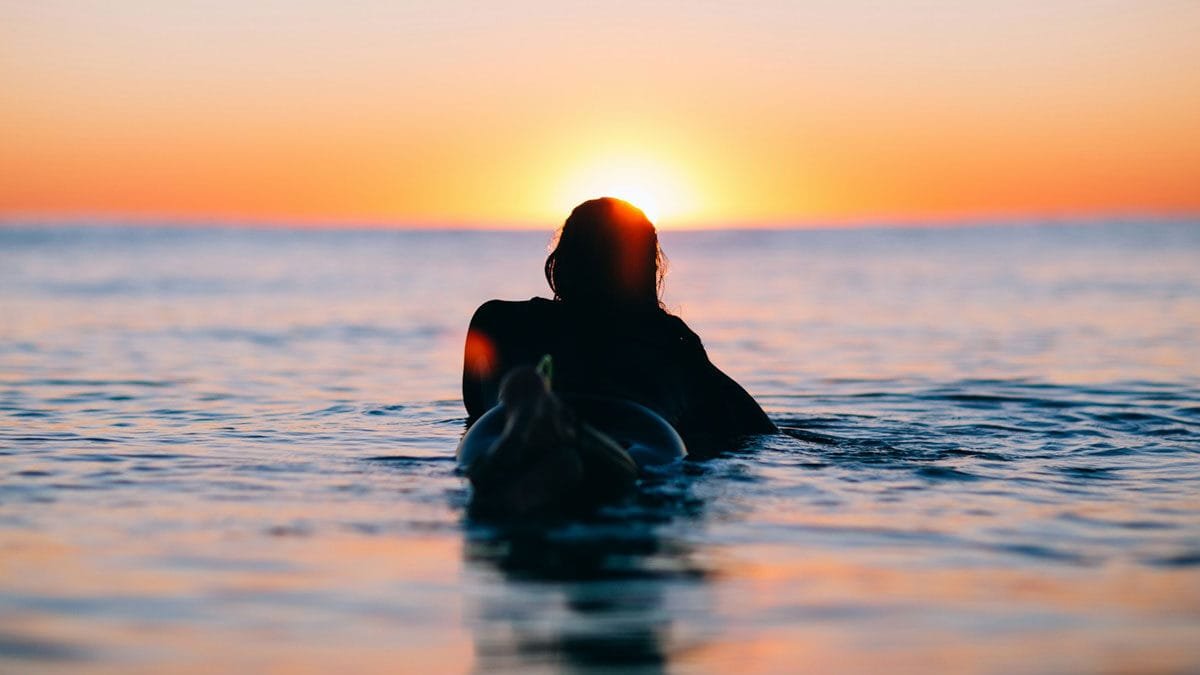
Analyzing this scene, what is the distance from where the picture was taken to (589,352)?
21.3 feet

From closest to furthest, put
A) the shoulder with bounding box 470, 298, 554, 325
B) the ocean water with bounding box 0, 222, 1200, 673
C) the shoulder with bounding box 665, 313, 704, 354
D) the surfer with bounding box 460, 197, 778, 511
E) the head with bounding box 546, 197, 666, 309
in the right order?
1. the ocean water with bounding box 0, 222, 1200, 673
2. the surfer with bounding box 460, 197, 778, 511
3. the shoulder with bounding box 470, 298, 554, 325
4. the head with bounding box 546, 197, 666, 309
5. the shoulder with bounding box 665, 313, 704, 354

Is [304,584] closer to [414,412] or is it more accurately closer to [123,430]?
[123,430]

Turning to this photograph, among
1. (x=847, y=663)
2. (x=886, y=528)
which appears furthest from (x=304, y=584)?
(x=886, y=528)

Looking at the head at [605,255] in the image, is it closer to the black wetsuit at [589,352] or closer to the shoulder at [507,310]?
the black wetsuit at [589,352]

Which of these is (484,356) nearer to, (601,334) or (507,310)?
(507,310)

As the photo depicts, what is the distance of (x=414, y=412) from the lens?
962 centimetres

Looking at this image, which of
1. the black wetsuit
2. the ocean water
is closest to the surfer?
the black wetsuit

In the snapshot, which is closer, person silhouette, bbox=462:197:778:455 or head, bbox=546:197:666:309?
person silhouette, bbox=462:197:778:455

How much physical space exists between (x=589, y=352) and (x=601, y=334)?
142 mm

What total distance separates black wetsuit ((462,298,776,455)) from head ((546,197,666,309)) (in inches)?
4.4

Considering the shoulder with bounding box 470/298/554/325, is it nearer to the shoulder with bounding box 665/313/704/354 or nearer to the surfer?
the surfer

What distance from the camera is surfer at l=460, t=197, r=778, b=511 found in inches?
253

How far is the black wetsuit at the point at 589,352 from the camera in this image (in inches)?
254

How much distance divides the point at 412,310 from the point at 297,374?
10.6 meters
